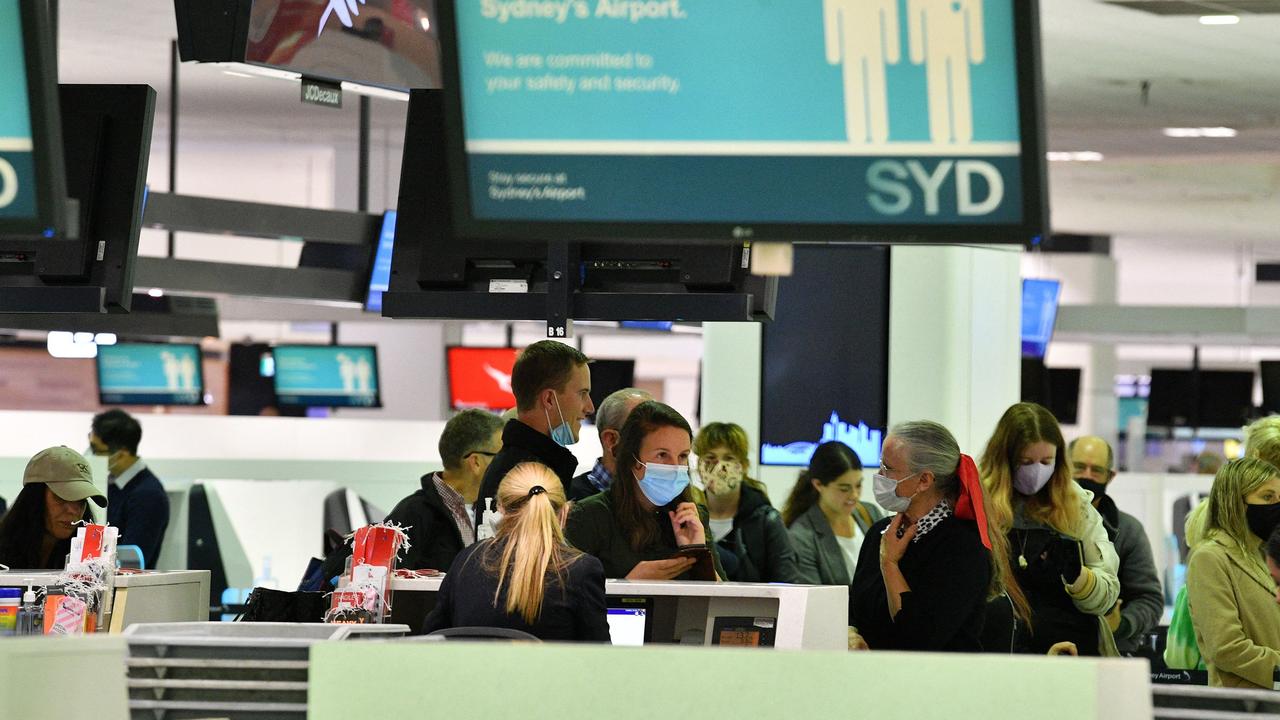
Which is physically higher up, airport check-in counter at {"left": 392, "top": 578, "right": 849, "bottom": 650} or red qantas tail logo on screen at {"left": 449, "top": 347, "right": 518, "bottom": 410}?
red qantas tail logo on screen at {"left": 449, "top": 347, "right": 518, "bottom": 410}

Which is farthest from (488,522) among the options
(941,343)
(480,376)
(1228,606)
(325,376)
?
(325,376)

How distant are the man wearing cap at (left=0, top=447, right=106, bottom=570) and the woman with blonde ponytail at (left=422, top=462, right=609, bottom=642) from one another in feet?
7.27

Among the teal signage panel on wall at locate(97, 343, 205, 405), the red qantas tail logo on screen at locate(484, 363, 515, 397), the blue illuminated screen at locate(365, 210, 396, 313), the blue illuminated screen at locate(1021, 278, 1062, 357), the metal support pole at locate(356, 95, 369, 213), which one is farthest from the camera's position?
the red qantas tail logo on screen at locate(484, 363, 515, 397)

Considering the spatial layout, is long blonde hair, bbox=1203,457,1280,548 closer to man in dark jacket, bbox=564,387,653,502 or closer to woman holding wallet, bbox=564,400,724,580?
woman holding wallet, bbox=564,400,724,580

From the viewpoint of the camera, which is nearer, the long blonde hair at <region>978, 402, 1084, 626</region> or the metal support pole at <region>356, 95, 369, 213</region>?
the long blonde hair at <region>978, 402, 1084, 626</region>

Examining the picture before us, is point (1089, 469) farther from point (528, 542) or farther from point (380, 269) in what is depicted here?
point (528, 542)

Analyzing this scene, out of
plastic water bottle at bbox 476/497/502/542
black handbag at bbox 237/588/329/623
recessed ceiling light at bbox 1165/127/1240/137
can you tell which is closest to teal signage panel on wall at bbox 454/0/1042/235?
plastic water bottle at bbox 476/497/502/542

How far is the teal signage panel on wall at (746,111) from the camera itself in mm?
3080

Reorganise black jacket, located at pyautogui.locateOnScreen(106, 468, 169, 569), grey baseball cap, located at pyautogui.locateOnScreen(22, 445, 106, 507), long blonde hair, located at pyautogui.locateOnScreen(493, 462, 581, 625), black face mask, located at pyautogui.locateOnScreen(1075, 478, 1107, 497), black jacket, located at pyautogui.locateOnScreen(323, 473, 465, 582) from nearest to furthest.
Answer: long blonde hair, located at pyautogui.locateOnScreen(493, 462, 581, 625) → black jacket, located at pyautogui.locateOnScreen(323, 473, 465, 582) → grey baseball cap, located at pyautogui.locateOnScreen(22, 445, 106, 507) → black face mask, located at pyautogui.locateOnScreen(1075, 478, 1107, 497) → black jacket, located at pyautogui.locateOnScreen(106, 468, 169, 569)

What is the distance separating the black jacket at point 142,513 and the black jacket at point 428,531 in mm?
3030

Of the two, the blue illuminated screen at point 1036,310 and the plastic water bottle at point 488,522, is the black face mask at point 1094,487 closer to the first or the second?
the plastic water bottle at point 488,522

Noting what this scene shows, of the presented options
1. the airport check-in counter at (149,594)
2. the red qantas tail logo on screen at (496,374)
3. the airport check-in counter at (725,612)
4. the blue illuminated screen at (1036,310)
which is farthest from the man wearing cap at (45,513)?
the red qantas tail logo on screen at (496,374)

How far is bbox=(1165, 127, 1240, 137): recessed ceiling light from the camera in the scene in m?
11.7

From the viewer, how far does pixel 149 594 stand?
4789 mm
